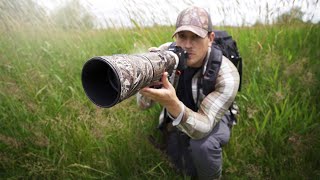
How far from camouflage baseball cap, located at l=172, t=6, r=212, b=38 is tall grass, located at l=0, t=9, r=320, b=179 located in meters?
0.72

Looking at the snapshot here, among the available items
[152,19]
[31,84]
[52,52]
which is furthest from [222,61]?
[52,52]

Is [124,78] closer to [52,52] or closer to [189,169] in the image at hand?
[189,169]

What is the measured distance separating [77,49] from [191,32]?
1495mm

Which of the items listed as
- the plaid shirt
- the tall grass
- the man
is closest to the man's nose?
the man

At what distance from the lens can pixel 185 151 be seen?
2.38 m

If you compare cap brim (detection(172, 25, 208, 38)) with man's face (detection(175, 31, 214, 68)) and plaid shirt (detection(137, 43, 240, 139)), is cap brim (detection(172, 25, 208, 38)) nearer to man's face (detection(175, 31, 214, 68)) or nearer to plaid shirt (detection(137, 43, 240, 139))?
man's face (detection(175, 31, 214, 68))

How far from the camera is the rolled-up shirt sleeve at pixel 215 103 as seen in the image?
1.81 m

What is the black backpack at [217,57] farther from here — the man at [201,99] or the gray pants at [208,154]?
the gray pants at [208,154]

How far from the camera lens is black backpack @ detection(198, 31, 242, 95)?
193 centimetres

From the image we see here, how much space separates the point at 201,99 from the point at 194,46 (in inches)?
14.1

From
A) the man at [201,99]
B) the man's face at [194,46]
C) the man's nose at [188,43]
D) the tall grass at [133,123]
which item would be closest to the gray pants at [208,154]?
the man at [201,99]

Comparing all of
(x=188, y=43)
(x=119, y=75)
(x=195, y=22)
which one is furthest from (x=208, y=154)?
(x=119, y=75)

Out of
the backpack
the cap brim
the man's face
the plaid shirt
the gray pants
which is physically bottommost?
the gray pants

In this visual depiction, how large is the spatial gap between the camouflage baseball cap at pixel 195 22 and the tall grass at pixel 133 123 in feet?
2.36
